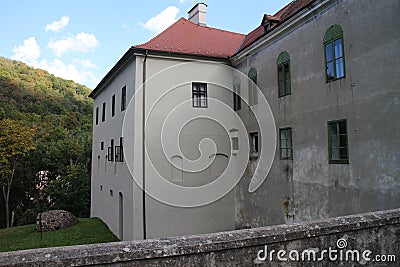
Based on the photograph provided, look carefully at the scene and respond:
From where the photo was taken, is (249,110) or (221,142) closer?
(249,110)

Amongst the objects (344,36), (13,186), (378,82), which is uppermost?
(344,36)

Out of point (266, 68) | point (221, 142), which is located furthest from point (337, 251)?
point (221, 142)

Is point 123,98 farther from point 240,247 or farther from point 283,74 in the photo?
point 240,247

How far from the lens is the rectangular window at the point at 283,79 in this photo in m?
11.3

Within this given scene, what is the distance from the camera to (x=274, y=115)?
39.4 feet

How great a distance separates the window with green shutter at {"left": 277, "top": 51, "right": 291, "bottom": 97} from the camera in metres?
11.3

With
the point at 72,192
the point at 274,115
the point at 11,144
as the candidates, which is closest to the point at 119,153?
the point at 274,115

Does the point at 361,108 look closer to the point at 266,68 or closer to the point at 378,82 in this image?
the point at 378,82

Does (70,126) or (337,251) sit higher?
(70,126)

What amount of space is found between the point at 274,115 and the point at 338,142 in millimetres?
3240

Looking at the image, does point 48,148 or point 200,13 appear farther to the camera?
point 48,148

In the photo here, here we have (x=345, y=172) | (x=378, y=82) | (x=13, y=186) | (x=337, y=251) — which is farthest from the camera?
(x=13, y=186)

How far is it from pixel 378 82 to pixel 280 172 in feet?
15.6

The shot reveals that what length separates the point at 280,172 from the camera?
37.8 ft
